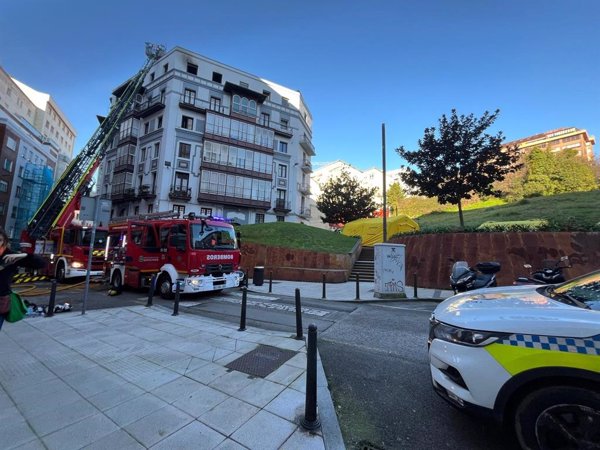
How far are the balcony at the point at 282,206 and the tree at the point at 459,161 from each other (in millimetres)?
21329

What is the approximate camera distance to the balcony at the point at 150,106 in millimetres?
30717

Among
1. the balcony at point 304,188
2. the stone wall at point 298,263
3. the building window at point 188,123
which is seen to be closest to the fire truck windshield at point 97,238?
the stone wall at point 298,263

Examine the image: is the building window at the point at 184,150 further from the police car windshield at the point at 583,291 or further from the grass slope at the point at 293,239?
the police car windshield at the point at 583,291

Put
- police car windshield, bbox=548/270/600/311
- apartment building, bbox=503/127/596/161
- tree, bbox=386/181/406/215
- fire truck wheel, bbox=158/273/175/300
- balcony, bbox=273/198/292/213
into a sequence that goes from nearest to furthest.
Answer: police car windshield, bbox=548/270/600/311 < fire truck wheel, bbox=158/273/175/300 < balcony, bbox=273/198/292/213 < tree, bbox=386/181/406/215 < apartment building, bbox=503/127/596/161

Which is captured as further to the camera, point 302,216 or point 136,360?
point 302,216

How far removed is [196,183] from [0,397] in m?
28.9

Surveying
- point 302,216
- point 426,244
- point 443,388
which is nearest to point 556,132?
point 302,216

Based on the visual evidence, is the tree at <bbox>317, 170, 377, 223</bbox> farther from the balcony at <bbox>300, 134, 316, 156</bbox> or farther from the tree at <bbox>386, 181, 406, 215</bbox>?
the tree at <bbox>386, 181, 406, 215</bbox>

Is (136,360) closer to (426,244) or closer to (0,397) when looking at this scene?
(0,397)

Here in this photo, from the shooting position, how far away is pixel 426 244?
14203 millimetres

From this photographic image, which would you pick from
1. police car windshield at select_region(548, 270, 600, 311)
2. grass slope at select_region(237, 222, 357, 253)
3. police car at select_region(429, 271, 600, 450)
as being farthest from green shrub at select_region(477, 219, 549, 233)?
police car at select_region(429, 271, 600, 450)

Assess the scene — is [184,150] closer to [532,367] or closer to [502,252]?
[502,252]

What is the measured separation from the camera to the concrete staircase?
55.4 ft

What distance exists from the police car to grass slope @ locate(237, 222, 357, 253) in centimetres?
1455
